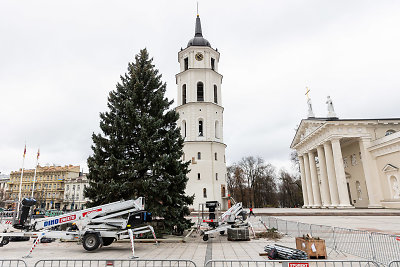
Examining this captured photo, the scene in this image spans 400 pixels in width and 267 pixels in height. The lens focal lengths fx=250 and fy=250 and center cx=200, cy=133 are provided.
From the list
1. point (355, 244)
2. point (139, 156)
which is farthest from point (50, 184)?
point (355, 244)

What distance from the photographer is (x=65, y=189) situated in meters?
79.4

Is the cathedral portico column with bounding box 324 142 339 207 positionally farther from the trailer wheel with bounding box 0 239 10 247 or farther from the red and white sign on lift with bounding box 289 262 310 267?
the trailer wheel with bounding box 0 239 10 247

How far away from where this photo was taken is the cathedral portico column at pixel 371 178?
3244 cm

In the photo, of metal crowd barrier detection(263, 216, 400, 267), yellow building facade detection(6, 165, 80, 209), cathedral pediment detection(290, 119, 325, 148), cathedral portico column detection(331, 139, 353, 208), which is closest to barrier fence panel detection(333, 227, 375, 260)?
metal crowd barrier detection(263, 216, 400, 267)

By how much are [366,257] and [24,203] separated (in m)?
13.6

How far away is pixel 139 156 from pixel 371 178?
32.9m

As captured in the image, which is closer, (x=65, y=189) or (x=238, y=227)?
(x=238, y=227)

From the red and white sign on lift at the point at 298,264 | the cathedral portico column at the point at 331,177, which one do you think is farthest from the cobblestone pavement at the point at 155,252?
the cathedral portico column at the point at 331,177

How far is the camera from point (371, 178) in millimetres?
33188

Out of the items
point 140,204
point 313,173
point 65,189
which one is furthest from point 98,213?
point 65,189

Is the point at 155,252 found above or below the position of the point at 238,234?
below

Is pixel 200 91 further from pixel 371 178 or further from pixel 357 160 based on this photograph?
pixel 357 160

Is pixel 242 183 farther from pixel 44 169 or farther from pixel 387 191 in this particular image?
pixel 44 169

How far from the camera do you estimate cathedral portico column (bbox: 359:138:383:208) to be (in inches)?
1277
